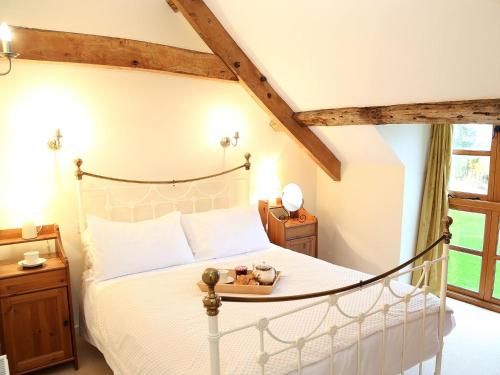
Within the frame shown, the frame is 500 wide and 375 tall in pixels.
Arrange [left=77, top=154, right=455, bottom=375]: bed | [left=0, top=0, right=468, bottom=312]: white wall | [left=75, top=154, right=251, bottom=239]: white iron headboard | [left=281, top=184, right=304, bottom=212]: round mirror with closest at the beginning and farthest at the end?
[left=77, top=154, right=455, bottom=375]: bed → [left=0, top=0, right=468, bottom=312]: white wall → [left=75, top=154, right=251, bottom=239]: white iron headboard → [left=281, top=184, right=304, bottom=212]: round mirror

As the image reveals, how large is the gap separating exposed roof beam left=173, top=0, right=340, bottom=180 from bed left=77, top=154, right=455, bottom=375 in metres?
1.47

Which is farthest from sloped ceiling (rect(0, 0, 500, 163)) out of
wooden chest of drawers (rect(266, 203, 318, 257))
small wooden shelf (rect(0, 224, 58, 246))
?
small wooden shelf (rect(0, 224, 58, 246))

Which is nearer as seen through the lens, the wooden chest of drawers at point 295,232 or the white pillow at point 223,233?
the white pillow at point 223,233

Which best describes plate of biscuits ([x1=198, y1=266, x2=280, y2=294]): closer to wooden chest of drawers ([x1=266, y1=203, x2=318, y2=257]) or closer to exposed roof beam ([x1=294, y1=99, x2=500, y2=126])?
wooden chest of drawers ([x1=266, y1=203, x2=318, y2=257])

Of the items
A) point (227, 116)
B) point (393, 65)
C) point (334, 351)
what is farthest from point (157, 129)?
point (334, 351)

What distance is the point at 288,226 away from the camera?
12.0 ft

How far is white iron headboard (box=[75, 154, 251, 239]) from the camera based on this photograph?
3037mm

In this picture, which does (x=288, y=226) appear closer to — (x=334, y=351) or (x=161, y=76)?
(x=161, y=76)

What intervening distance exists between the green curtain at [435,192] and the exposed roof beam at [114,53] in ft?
6.35

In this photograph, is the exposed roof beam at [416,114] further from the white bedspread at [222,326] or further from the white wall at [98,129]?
the white bedspread at [222,326]

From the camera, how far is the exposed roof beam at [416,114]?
2.37m

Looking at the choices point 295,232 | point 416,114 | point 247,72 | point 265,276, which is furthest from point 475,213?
point 247,72

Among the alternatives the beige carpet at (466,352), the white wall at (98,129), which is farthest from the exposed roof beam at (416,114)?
the beige carpet at (466,352)

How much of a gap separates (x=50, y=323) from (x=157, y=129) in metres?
1.64
